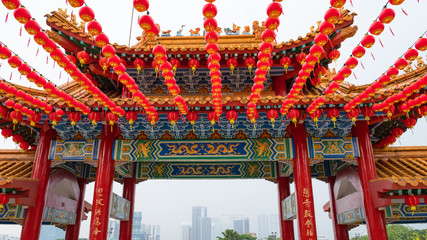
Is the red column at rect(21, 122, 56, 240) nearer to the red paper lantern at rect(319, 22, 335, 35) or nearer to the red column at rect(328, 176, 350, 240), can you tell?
the red paper lantern at rect(319, 22, 335, 35)

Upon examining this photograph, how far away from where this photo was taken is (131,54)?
836cm

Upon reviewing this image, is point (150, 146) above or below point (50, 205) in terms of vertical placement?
above

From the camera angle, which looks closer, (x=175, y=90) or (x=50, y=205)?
(x=175, y=90)

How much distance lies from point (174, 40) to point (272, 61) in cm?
386

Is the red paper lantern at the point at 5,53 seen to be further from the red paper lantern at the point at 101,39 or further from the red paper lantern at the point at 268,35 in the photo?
the red paper lantern at the point at 268,35

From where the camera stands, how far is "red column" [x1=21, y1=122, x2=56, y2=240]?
24.0ft

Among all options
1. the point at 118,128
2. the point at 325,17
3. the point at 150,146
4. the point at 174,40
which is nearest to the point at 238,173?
the point at 150,146

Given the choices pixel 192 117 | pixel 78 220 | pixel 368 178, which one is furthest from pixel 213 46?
pixel 78 220

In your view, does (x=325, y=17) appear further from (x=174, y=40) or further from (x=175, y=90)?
(x=174, y=40)

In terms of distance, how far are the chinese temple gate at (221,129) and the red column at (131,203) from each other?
0.09 metres

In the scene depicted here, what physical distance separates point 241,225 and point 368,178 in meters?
44.1

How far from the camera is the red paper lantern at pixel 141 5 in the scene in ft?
11.1

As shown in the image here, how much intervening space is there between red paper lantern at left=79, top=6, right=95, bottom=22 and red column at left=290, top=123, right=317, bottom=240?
5.85 meters

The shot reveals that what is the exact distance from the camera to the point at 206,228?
4728 centimetres
